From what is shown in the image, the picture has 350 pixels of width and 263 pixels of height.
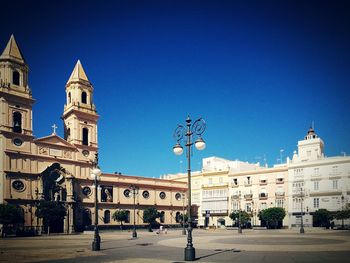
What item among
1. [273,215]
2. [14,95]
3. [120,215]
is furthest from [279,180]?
[14,95]

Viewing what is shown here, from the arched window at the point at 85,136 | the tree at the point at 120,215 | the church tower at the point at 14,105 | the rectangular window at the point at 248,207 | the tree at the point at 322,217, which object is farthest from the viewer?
the rectangular window at the point at 248,207

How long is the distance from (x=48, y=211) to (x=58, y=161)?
10349 millimetres

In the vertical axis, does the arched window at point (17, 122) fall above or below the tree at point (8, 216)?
above

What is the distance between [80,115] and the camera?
209 ft

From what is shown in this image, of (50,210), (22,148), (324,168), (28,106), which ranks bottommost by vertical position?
(50,210)

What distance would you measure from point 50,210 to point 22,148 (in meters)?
11.0

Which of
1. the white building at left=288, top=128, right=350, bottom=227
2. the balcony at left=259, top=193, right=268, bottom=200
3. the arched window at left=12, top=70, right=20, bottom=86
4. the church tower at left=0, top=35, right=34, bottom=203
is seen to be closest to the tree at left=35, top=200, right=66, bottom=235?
the church tower at left=0, top=35, right=34, bottom=203

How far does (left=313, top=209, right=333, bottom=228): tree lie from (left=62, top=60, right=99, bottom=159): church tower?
140 feet

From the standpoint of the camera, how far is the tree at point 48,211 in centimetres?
5038

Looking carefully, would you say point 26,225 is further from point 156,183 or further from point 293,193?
point 293,193

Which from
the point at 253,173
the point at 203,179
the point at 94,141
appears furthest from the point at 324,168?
the point at 94,141

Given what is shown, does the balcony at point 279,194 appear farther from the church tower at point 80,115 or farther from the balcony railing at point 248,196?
the church tower at point 80,115

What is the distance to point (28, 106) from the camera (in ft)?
182

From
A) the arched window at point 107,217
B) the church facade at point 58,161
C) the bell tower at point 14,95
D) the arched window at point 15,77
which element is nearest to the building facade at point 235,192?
the church facade at point 58,161
